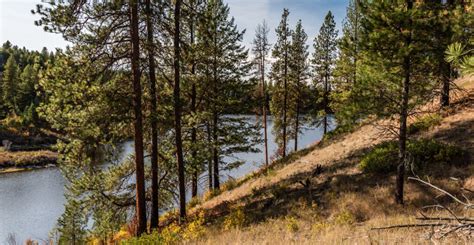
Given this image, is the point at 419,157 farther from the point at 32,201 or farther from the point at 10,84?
the point at 10,84

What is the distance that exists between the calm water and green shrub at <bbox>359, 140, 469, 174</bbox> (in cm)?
1059

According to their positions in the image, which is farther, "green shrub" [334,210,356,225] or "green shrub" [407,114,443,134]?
"green shrub" [407,114,443,134]

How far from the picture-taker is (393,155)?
13867 millimetres

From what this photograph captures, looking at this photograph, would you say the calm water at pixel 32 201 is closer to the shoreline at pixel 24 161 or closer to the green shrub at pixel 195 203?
the green shrub at pixel 195 203

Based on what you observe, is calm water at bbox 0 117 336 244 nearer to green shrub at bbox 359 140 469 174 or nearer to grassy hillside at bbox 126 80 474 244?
grassy hillside at bbox 126 80 474 244

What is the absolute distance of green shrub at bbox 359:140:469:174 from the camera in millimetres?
12844

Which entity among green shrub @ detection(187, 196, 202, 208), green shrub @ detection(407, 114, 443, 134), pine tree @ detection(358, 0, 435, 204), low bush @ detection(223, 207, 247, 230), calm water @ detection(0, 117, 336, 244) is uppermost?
pine tree @ detection(358, 0, 435, 204)

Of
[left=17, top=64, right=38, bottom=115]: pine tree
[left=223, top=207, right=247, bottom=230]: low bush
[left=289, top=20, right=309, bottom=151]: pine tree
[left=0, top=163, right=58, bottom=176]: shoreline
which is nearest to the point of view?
[left=223, top=207, right=247, bottom=230]: low bush

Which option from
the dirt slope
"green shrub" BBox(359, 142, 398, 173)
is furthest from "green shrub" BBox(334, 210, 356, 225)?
the dirt slope

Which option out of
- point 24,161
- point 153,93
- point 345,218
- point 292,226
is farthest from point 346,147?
point 24,161

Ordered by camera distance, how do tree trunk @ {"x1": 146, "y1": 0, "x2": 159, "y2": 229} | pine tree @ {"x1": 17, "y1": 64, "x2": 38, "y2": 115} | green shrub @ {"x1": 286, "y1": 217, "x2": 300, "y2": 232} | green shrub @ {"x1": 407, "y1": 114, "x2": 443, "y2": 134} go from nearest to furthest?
green shrub @ {"x1": 286, "y1": 217, "x2": 300, "y2": 232} < tree trunk @ {"x1": 146, "y1": 0, "x2": 159, "y2": 229} < green shrub @ {"x1": 407, "y1": 114, "x2": 443, "y2": 134} < pine tree @ {"x1": 17, "y1": 64, "x2": 38, "y2": 115}

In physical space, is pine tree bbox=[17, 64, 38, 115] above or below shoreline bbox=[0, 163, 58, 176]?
above

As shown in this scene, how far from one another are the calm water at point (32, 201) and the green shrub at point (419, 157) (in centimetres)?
1059

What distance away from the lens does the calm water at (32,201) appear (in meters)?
23.5
